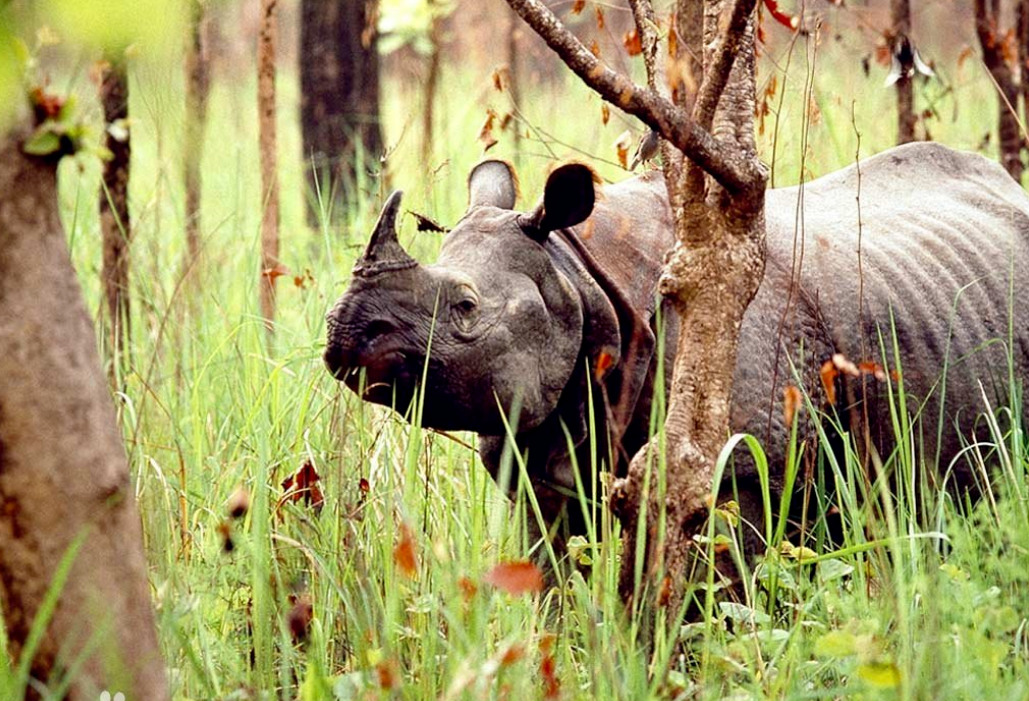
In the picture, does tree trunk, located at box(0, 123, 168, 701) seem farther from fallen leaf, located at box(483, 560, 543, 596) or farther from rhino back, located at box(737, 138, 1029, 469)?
rhino back, located at box(737, 138, 1029, 469)

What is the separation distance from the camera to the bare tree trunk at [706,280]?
2.82m

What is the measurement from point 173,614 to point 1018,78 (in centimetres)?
448

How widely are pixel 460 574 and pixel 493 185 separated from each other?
1400mm

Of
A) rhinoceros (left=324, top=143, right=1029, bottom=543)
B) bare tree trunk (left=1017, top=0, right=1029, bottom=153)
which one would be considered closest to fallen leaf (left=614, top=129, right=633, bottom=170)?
rhinoceros (left=324, top=143, right=1029, bottom=543)

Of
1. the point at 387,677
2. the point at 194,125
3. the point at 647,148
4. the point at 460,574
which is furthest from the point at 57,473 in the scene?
the point at 194,125

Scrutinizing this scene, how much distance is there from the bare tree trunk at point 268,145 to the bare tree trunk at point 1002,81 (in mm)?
2494

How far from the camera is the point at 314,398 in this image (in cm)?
416

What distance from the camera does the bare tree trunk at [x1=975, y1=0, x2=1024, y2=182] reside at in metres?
5.72

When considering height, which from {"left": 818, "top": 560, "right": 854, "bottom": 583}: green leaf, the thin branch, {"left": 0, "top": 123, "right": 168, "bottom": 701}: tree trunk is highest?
the thin branch

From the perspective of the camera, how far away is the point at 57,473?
1959 millimetres

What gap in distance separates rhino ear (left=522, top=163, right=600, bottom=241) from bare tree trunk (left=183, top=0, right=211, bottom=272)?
1.46 meters

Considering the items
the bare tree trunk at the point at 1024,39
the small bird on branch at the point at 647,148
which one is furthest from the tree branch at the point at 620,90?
the bare tree trunk at the point at 1024,39

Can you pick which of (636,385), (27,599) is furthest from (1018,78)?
(27,599)

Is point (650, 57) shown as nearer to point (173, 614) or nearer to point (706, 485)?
point (706, 485)
